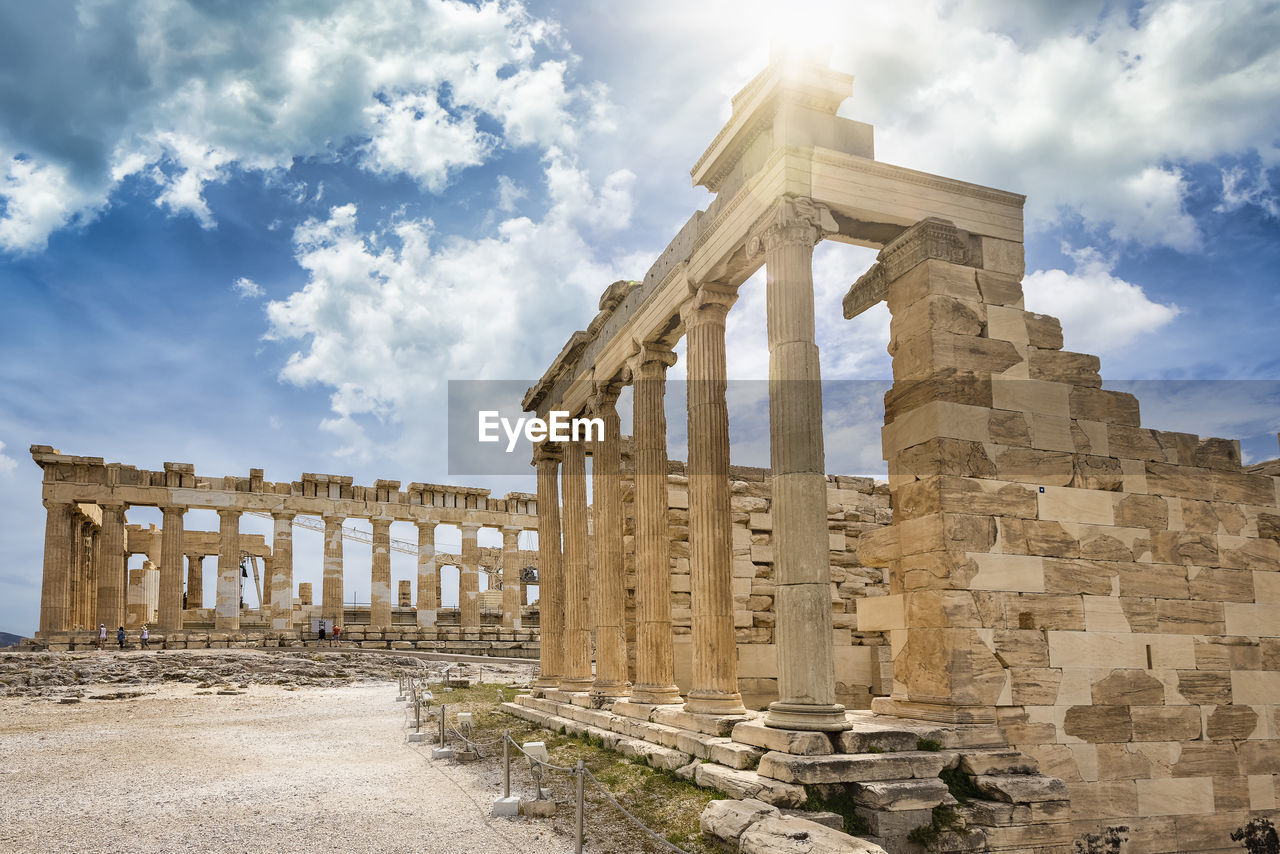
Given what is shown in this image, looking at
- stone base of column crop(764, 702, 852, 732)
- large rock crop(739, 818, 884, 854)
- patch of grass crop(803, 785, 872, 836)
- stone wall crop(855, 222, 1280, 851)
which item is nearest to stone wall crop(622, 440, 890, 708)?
stone wall crop(855, 222, 1280, 851)

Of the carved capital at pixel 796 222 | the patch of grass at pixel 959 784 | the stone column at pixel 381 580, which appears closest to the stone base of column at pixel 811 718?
the patch of grass at pixel 959 784

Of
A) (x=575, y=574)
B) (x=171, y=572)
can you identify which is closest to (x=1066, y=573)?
(x=575, y=574)

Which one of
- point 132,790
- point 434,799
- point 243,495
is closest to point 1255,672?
point 434,799

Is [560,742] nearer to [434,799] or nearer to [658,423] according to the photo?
[434,799]

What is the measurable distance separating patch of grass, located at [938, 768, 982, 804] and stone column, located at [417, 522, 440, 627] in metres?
38.5

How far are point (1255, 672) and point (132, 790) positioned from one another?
566 inches

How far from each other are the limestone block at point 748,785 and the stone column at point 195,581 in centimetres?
4867

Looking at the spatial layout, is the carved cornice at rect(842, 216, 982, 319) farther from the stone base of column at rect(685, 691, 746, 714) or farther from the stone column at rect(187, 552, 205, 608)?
the stone column at rect(187, 552, 205, 608)

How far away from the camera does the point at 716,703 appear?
11836 millimetres

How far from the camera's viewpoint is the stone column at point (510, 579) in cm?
4697

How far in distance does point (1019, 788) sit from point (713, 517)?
4.80m

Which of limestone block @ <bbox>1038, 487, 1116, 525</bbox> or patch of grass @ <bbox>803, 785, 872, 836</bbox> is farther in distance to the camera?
limestone block @ <bbox>1038, 487, 1116, 525</bbox>

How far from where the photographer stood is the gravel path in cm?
946

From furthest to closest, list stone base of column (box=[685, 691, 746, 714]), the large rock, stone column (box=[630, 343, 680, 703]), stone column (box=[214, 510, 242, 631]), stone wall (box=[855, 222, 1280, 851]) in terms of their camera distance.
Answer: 1. stone column (box=[214, 510, 242, 631])
2. stone column (box=[630, 343, 680, 703])
3. stone base of column (box=[685, 691, 746, 714])
4. stone wall (box=[855, 222, 1280, 851])
5. the large rock
